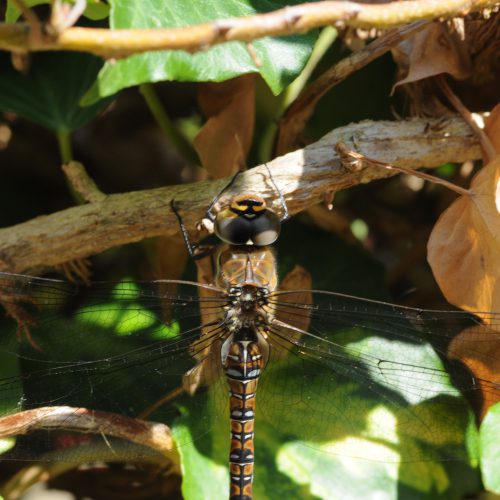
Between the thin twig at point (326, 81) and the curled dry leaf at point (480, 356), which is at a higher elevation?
the thin twig at point (326, 81)

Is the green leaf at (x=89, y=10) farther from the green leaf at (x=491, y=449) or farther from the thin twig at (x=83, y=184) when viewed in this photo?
the green leaf at (x=491, y=449)

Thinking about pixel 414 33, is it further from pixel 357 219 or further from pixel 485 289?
pixel 357 219

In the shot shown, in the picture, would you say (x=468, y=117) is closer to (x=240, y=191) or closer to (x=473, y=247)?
(x=473, y=247)

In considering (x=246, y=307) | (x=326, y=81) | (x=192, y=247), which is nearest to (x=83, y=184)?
(x=192, y=247)

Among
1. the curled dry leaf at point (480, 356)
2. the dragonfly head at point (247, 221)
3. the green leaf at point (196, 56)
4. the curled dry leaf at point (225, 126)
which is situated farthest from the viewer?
the curled dry leaf at point (225, 126)

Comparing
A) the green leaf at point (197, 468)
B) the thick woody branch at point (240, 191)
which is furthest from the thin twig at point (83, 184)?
the green leaf at point (197, 468)

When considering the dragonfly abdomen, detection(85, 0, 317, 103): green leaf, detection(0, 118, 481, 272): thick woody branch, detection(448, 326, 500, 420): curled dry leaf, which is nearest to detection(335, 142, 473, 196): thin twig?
detection(0, 118, 481, 272): thick woody branch
